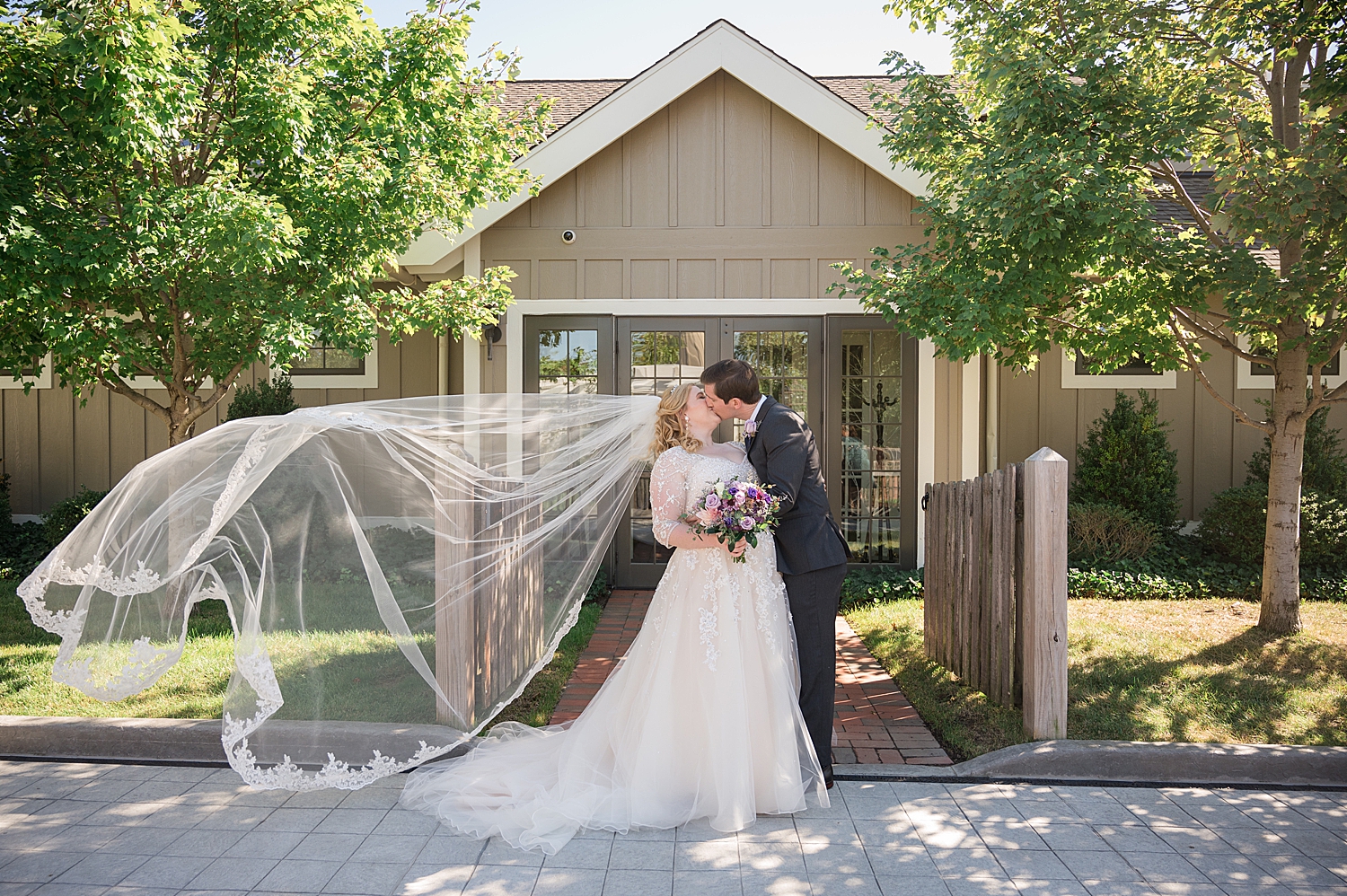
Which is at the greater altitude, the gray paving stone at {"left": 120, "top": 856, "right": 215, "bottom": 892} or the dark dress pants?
the dark dress pants

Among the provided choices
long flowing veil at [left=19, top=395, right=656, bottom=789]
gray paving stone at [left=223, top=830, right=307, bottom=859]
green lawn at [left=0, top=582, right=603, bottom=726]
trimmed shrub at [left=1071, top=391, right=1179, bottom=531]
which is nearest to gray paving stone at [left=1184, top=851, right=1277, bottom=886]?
long flowing veil at [left=19, top=395, right=656, bottom=789]

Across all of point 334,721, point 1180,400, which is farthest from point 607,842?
point 1180,400

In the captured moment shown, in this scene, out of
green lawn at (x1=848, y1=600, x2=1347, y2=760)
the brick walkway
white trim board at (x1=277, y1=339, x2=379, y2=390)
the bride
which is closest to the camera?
the bride

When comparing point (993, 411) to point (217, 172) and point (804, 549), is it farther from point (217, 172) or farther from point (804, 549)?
point (217, 172)

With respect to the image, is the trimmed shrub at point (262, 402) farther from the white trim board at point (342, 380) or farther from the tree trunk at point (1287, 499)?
the tree trunk at point (1287, 499)

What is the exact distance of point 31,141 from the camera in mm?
5887

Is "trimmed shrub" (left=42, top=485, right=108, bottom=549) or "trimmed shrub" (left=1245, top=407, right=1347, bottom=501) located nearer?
"trimmed shrub" (left=1245, top=407, right=1347, bottom=501)

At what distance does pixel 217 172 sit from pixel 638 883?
560 cm

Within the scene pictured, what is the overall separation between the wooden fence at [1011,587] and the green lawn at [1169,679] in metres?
0.23

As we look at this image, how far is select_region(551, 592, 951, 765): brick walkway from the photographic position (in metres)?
4.95

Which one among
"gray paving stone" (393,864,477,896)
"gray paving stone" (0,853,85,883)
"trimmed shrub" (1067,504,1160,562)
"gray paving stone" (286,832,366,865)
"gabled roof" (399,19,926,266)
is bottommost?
"gray paving stone" (286,832,366,865)

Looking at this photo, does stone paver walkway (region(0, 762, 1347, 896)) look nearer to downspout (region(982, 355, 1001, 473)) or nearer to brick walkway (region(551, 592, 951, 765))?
brick walkway (region(551, 592, 951, 765))

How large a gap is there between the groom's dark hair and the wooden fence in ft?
5.51

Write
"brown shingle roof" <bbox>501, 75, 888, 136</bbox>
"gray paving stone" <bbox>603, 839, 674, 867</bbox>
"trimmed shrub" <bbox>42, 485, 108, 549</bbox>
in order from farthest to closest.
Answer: "brown shingle roof" <bbox>501, 75, 888, 136</bbox> < "trimmed shrub" <bbox>42, 485, 108, 549</bbox> < "gray paving stone" <bbox>603, 839, 674, 867</bbox>
